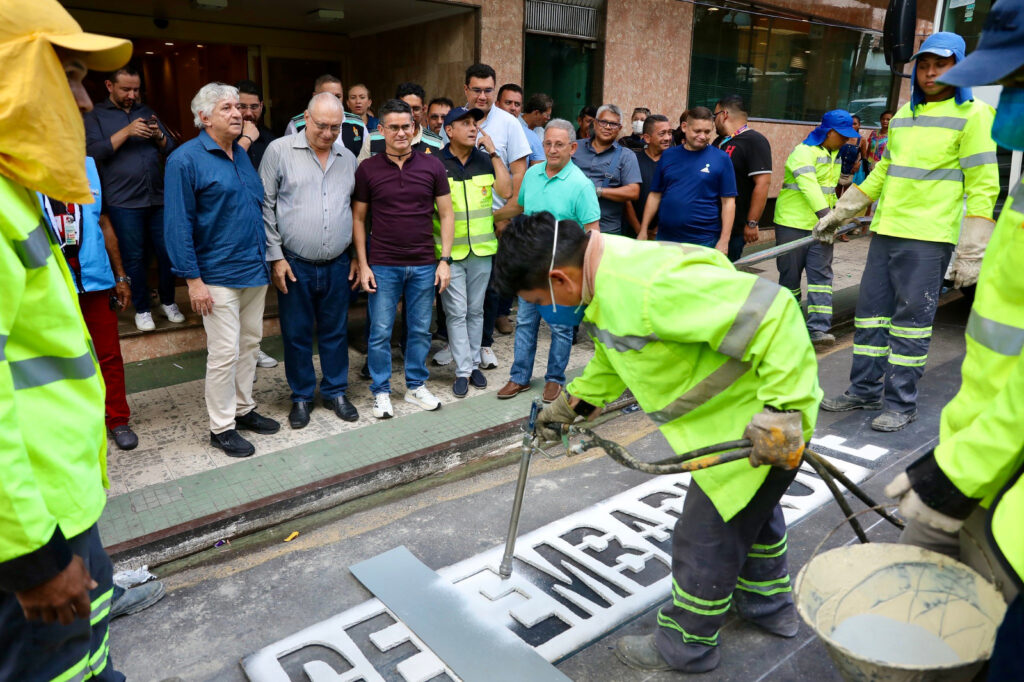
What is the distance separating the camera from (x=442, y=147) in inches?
206

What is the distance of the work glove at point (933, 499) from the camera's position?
5.72ft

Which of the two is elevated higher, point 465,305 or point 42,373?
point 42,373

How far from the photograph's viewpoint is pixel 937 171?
440 cm

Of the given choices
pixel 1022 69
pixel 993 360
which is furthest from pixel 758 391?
pixel 1022 69

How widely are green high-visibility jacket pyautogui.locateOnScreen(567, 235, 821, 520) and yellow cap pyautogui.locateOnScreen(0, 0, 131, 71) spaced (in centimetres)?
144

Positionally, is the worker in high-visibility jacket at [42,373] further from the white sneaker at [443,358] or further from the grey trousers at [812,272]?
the grey trousers at [812,272]

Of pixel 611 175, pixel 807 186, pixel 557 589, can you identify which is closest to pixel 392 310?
pixel 611 175

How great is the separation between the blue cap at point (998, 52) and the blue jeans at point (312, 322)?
366cm

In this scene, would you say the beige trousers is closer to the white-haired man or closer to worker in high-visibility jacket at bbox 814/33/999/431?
the white-haired man

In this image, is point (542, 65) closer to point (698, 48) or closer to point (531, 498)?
point (698, 48)

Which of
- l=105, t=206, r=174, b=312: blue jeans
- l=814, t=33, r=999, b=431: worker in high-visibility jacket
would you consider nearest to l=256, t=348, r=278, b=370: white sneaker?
l=105, t=206, r=174, b=312: blue jeans

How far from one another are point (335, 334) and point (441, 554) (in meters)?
1.88

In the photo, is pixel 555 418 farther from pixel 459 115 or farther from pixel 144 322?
pixel 144 322

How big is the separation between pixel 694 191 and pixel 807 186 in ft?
3.98
